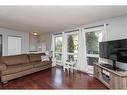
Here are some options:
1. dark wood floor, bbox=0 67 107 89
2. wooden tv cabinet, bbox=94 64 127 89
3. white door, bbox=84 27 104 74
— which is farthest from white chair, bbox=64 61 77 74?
wooden tv cabinet, bbox=94 64 127 89

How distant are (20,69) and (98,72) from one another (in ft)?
9.10

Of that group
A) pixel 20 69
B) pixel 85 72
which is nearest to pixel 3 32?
pixel 20 69

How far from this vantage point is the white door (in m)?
4.23

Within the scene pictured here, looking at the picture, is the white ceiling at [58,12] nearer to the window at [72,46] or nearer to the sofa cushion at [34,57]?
the window at [72,46]

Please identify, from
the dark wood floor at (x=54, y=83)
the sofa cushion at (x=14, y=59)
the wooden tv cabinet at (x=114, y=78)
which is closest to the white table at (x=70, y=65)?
the dark wood floor at (x=54, y=83)

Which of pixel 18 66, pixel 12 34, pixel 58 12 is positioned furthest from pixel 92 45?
pixel 12 34

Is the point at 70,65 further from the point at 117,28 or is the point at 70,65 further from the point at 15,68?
the point at 117,28

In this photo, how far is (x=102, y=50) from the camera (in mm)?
3605

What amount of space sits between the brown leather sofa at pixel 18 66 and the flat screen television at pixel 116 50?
2794 mm

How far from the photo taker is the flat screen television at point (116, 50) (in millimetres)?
2720

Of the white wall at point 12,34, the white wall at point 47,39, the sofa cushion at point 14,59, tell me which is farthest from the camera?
the white wall at point 47,39

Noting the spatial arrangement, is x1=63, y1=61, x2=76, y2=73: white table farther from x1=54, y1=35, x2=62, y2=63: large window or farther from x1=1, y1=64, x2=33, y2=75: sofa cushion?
x1=1, y1=64, x2=33, y2=75: sofa cushion

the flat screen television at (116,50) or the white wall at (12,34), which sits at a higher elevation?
the white wall at (12,34)
